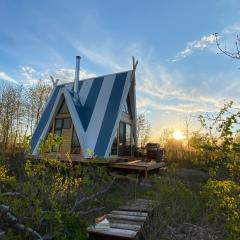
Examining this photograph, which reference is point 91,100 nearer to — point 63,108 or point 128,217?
point 63,108

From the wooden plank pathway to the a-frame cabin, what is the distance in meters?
4.91

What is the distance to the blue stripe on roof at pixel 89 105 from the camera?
1128 centimetres

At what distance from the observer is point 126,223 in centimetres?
448

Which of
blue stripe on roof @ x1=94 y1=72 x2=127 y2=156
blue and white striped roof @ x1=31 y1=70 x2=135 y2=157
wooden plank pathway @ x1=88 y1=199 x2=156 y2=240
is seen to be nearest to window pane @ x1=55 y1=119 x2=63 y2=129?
blue and white striped roof @ x1=31 y1=70 x2=135 y2=157

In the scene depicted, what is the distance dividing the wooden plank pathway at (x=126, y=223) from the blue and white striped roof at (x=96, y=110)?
495cm

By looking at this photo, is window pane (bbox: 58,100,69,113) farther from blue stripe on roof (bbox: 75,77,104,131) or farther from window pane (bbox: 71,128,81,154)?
window pane (bbox: 71,128,81,154)

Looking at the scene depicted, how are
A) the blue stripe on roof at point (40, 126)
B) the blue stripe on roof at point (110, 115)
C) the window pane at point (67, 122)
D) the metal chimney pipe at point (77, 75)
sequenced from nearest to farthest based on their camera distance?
the blue stripe on roof at point (110, 115), the window pane at point (67, 122), the blue stripe on roof at point (40, 126), the metal chimney pipe at point (77, 75)

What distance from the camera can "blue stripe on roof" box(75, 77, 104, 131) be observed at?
11.3 meters

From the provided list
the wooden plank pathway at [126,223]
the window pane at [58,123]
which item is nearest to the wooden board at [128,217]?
the wooden plank pathway at [126,223]

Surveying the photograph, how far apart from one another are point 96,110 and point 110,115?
714 millimetres

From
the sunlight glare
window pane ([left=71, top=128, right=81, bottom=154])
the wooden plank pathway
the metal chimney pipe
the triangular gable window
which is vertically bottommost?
the wooden plank pathway

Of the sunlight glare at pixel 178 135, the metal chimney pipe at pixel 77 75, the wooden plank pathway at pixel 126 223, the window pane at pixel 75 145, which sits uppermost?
the metal chimney pipe at pixel 77 75

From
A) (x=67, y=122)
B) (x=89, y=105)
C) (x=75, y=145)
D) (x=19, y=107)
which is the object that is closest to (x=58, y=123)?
(x=67, y=122)

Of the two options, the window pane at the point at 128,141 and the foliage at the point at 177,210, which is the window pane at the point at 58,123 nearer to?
the window pane at the point at 128,141
